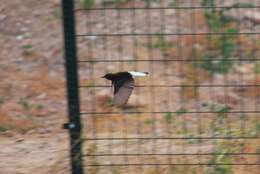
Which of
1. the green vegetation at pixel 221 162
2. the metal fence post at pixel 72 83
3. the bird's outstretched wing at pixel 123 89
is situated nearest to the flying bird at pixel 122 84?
the bird's outstretched wing at pixel 123 89

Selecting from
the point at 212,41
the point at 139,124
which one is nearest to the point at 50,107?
the point at 139,124

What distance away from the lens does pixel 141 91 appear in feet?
24.1

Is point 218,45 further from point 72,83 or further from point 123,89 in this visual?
point 72,83

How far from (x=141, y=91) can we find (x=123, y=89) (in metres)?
2.20

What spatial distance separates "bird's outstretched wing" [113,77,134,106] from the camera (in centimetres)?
513

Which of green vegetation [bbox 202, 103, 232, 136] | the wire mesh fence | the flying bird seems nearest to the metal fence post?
the wire mesh fence

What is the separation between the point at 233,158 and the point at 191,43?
2266 mm

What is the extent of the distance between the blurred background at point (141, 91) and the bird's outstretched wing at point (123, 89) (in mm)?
119

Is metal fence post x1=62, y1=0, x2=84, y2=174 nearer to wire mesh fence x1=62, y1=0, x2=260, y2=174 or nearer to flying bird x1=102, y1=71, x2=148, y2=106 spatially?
wire mesh fence x1=62, y1=0, x2=260, y2=174

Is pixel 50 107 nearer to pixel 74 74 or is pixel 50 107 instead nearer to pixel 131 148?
pixel 131 148

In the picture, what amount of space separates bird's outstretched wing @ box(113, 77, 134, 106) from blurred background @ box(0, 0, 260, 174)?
119 millimetres

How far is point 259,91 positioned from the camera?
7.27 m

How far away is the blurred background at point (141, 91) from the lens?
554cm

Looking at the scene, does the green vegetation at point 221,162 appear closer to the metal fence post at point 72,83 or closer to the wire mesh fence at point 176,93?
the wire mesh fence at point 176,93
